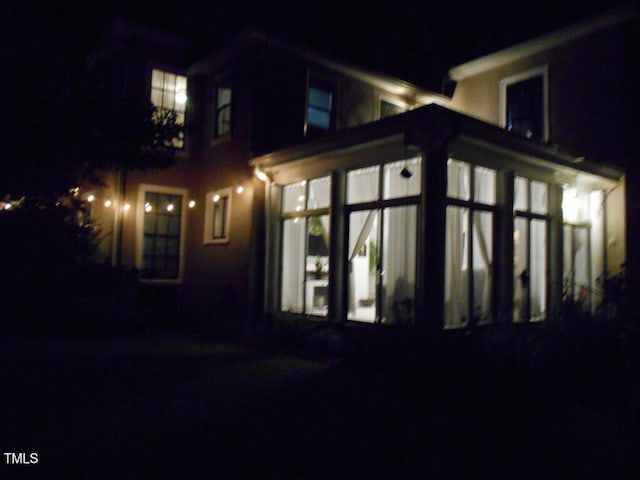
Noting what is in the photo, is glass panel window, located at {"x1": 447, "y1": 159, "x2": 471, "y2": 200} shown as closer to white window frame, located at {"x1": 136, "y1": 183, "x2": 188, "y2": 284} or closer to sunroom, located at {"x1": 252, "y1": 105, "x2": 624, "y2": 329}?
sunroom, located at {"x1": 252, "y1": 105, "x2": 624, "y2": 329}

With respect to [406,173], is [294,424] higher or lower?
lower

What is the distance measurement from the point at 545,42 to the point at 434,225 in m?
6.86

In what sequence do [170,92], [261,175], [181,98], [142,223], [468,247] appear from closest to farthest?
[468,247] < [261,175] < [142,223] < [170,92] < [181,98]

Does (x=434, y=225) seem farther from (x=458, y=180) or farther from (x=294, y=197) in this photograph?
(x=294, y=197)

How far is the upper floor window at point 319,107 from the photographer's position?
12.1 m

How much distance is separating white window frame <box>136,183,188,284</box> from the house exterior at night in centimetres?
3

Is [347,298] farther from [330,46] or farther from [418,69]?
[418,69]

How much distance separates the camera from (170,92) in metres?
13.2

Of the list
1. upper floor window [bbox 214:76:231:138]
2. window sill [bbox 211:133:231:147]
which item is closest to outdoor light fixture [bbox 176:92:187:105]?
upper floor window [bbox 214:76:231:138]

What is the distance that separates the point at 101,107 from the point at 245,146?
13.6 feet

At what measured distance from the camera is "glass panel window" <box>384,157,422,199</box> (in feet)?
28.1

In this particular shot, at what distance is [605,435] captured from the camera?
490 centimetres

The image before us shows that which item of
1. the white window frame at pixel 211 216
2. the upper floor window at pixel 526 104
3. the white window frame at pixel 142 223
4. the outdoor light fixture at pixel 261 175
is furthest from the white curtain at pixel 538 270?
the white window frame at pixel 142 223

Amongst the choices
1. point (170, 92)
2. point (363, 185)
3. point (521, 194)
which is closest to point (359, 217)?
point (363, 185)
